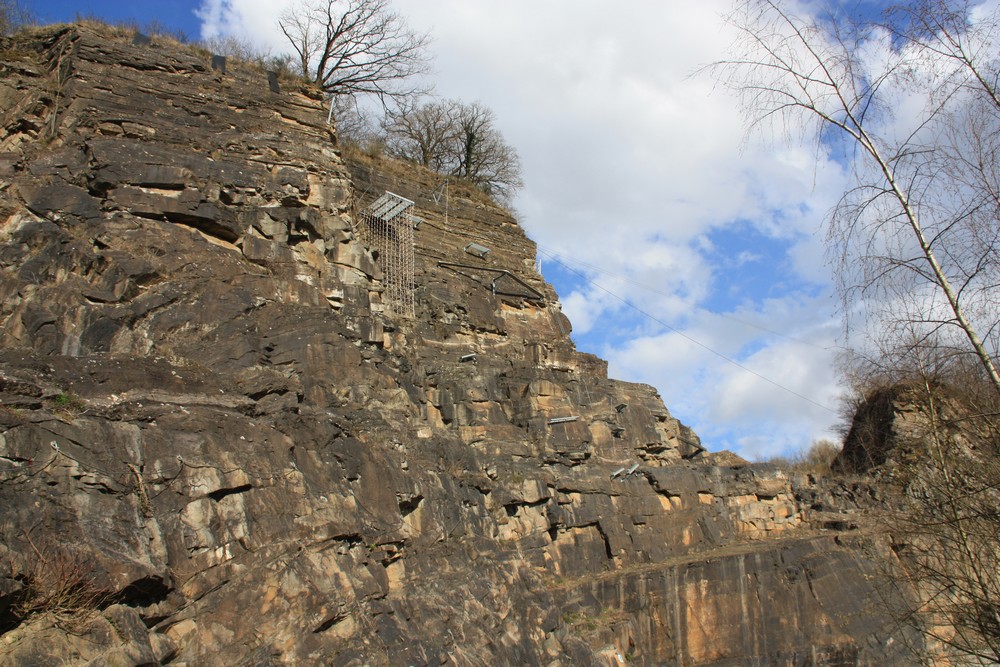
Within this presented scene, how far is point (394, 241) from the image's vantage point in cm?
2416

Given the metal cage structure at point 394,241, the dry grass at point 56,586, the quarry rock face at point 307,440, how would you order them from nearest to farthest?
the dry grass at point 56,586 < the quarry rock face at point 307,440 < the metal cage structure at point 394,241

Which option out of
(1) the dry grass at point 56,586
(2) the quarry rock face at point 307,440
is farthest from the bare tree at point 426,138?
(1) the dry grass at point 56,586

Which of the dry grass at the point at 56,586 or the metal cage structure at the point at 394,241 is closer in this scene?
the dry grass at the point at 56,586

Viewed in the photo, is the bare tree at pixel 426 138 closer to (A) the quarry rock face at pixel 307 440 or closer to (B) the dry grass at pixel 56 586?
(A) the quarry rock face at pixel 307 440

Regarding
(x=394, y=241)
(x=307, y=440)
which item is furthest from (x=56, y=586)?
(x=394, y=241)

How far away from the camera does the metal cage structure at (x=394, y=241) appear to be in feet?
76.2

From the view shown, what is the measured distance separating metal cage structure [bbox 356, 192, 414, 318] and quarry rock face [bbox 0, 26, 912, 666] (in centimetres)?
16

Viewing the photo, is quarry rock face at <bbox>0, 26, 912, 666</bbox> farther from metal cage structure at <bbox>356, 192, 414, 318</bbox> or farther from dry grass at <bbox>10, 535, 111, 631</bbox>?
metal cage structure at <bbox>356, 192, 414, 318</bbox>

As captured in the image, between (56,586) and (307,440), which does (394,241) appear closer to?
(307,440)

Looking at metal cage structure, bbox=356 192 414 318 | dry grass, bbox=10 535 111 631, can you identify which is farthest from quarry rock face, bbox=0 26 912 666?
metal cage structure, bbox=356 192 414 318

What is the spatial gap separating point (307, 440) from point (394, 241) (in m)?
13.2

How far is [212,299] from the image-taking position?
560 inches

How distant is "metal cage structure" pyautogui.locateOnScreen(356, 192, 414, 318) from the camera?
23234mm

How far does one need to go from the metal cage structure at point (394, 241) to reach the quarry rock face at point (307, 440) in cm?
16
